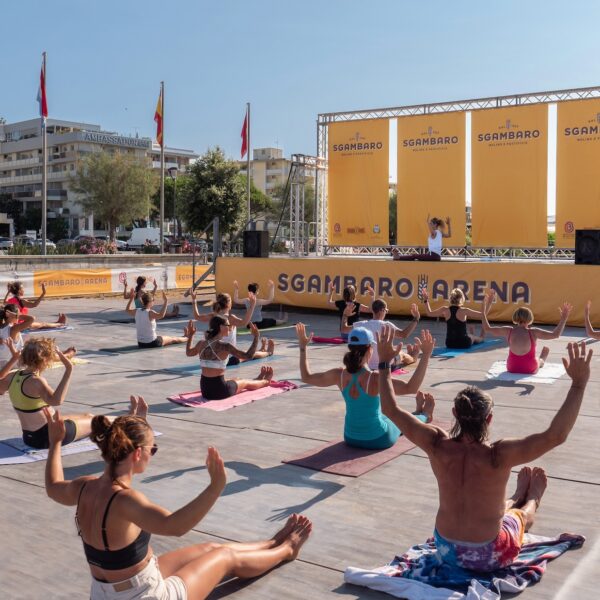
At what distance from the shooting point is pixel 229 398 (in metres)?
8.98

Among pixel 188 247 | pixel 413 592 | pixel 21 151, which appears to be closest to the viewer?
pixel 413 592

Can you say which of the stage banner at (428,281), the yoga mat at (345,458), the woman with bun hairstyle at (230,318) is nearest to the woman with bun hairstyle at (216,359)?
the woman with bun hairstyle at (230,318)

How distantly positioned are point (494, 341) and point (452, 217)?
27.7 feet

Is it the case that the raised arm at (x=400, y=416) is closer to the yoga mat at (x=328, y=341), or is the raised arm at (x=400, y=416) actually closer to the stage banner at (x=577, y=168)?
the yoga mat at (x=328, y=341)

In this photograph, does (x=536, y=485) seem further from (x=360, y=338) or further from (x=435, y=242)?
(x=435, y=242)

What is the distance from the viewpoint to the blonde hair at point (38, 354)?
21.3 ft

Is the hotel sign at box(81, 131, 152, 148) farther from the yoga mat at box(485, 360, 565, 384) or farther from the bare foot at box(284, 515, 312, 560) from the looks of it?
the bare foot at box(284, 515, 312, 560)

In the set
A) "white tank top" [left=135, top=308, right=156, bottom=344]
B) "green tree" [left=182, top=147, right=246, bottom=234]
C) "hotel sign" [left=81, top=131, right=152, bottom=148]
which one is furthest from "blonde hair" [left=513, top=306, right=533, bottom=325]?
"hotel sign" [left=81, top=131, right=152, bottom=148]

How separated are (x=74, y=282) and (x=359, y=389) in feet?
63.5

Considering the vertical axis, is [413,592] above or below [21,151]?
below

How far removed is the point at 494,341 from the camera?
14125 mm

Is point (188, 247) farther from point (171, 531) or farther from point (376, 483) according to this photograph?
point (171, 531)

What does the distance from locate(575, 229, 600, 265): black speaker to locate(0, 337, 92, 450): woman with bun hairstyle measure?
12572 millimetres

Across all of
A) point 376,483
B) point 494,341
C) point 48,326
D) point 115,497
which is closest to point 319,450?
point 376,483
